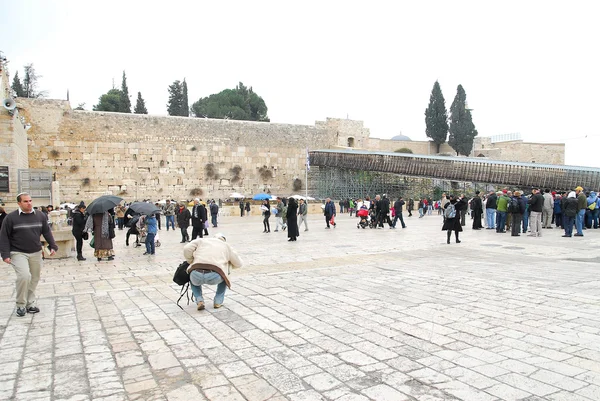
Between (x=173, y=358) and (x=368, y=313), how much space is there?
81.6 inches

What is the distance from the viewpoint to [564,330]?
13.4 feet

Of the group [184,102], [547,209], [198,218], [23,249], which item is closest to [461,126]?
[184,102]

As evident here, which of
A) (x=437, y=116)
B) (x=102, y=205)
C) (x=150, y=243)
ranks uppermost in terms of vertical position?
(x=437, y=116)

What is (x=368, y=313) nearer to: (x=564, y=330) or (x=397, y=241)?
(x=564, y=330)

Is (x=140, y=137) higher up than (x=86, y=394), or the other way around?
(x=140, y=137)

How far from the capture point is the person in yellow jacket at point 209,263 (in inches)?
191

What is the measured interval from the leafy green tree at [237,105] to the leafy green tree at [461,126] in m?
23.3

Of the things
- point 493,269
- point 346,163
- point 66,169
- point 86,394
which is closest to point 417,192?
point 346,163

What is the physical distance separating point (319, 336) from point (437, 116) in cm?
4624

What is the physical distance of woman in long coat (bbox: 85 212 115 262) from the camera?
9.22 meters

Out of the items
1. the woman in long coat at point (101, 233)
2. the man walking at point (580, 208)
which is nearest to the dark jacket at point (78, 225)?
the woman in long coat at point (101, 233)

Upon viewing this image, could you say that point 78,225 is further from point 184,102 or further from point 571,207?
point 184,102

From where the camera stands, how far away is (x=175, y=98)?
2060 inches

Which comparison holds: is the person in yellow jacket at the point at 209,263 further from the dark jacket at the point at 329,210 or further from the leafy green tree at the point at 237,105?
the leafy green tree at the point at 237,105
